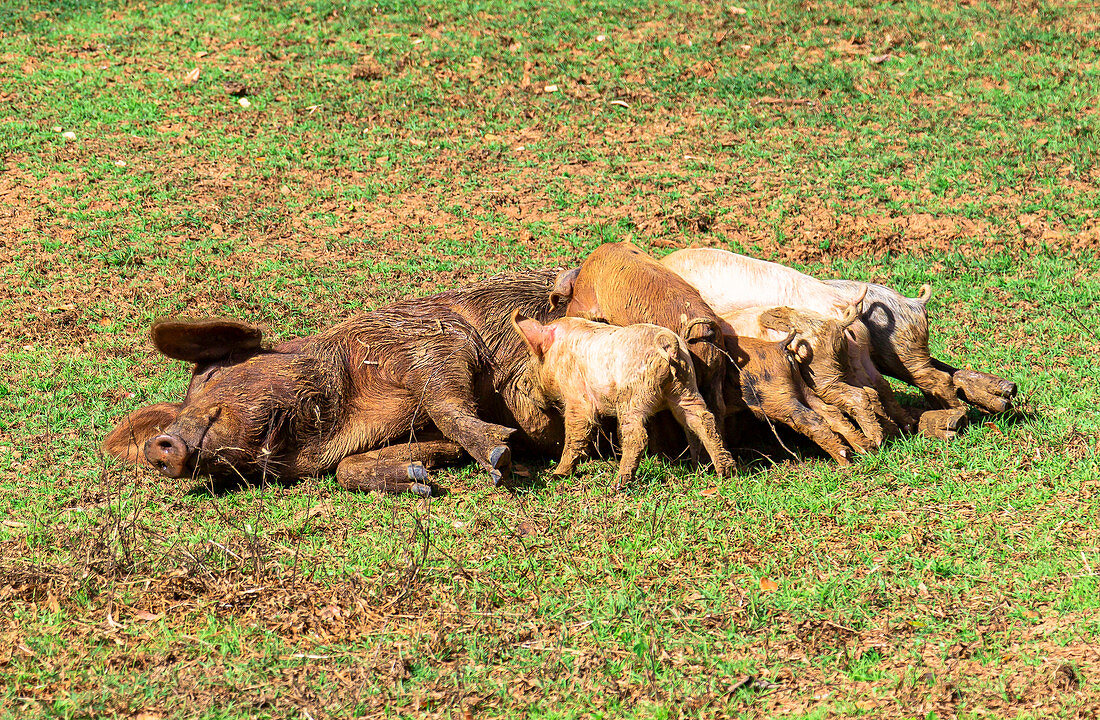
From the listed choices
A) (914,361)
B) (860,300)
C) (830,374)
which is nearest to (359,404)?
(830,374)

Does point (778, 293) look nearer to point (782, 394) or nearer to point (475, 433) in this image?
point (782, 394)

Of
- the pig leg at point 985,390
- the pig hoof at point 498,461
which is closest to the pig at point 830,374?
the pig leg at point 985,390

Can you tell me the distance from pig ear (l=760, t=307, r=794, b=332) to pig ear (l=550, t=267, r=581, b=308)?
1.02 m

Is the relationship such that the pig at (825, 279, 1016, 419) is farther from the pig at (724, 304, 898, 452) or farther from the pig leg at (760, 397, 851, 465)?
the pig leg at (760, 397, 851, 465)

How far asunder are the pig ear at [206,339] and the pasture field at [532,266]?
2.08 ft

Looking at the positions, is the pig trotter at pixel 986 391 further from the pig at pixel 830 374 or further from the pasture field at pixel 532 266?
the pig at pixel 830 374

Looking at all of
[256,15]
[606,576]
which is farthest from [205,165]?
[606,576]

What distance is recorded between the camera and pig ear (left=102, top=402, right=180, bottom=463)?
5305 mm

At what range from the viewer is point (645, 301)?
522 cm

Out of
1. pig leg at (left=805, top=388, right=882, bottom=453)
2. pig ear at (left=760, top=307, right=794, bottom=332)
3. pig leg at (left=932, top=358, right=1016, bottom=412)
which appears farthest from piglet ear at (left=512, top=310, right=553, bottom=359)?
pig leg at (left=932, top=358, right=1016, bottom=412)

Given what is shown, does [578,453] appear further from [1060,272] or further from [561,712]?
[1060,272]

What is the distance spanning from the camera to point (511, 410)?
5.46 metres

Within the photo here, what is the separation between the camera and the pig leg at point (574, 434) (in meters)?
5.06

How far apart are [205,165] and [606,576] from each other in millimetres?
6930
